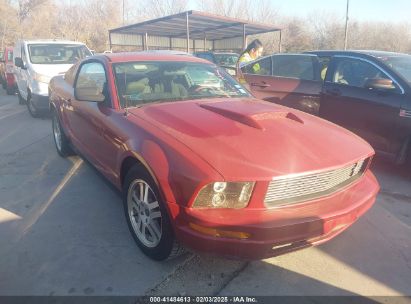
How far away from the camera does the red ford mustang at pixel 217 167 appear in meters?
2.08

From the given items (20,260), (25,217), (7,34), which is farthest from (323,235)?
(7,34)

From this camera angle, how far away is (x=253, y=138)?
7.93 feet

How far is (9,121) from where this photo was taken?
7.96 m

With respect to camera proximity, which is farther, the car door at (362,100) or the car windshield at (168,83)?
the car door at (362,100)

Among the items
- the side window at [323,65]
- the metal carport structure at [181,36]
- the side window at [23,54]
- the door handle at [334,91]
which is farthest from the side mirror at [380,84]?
the metal carport structure at [181,36]

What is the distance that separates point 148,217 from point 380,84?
10.5ft

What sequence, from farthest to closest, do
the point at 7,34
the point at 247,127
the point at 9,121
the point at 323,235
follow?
the point at 7,34 < the point at 9,121 < the point at 247,127 < the point at 323,235

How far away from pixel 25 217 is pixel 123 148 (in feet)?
4.61

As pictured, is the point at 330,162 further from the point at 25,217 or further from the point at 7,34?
the point at 7,34

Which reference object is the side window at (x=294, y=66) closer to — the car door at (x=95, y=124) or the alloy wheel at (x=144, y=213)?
the car door at (x=95, y=124)

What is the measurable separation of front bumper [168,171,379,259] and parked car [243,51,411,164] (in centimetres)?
244

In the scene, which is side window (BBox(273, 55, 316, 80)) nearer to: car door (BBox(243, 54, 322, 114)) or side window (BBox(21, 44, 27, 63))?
car door (BBox(243, 54, 322, 114))

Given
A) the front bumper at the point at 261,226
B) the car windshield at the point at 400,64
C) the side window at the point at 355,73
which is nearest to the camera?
the front bumper at the point at 261,226

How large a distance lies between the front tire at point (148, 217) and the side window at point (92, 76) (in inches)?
45.8
